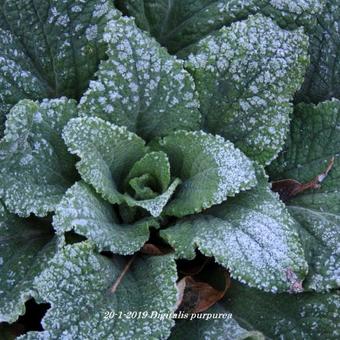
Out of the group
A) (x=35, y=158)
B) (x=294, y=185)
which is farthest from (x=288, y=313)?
(x=35, y=158)

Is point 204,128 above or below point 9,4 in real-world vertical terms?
below

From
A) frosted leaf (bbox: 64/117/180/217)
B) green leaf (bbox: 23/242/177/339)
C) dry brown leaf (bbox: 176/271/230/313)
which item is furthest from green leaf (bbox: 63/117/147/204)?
dry brown leaf (bbox: 176/271/230/313)

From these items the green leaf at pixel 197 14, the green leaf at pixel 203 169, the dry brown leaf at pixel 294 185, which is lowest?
the dry brown leaf at pixel 294 185

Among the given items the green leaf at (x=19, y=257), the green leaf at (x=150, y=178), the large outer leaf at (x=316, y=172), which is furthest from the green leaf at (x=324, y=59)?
the green leaf at (x=19, y=257)

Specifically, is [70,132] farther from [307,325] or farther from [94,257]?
[307,325]

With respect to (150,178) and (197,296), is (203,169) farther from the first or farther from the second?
(197,296)

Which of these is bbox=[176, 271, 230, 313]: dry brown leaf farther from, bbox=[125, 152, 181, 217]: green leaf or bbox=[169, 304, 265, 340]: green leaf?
bbox=[125, 152, 181, 217]: green leaf

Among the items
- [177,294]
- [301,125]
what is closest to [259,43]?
[301,125]

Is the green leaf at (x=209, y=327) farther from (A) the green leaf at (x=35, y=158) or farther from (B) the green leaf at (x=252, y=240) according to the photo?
(A) the green leaf at (x=35, y=158)
